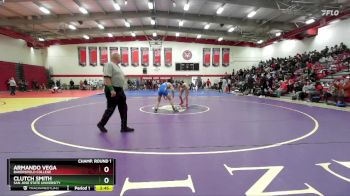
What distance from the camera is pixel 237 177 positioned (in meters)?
2.97

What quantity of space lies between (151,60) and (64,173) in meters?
33.2

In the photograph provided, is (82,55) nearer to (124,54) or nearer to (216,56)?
(124,54)

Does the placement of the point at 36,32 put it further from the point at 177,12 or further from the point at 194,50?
the point at 194,50

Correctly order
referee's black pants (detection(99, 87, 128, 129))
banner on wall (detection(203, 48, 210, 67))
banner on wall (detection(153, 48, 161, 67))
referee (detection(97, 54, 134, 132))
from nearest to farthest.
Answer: referee (detection(97, 54, 134, 132))
referee's black pants (detection(99, 87, 128, 129))
banner on wall (detection(153, 48, 161, 67))
banner on wall (detection(203, 48, 210, 67))

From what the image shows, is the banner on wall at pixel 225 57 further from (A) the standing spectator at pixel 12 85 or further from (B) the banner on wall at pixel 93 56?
(A) the standing spectator at pixel 12 85

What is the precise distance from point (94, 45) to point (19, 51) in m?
9.28

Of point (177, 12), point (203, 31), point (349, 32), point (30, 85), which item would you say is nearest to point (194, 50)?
point (203, 31)

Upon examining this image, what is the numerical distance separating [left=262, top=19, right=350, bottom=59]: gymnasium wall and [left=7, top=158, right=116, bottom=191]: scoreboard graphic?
23138 millimetres

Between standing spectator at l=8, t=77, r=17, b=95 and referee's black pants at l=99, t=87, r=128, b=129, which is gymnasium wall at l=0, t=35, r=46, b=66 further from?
referee's black pants at l=99, t=87, r=128, b=129

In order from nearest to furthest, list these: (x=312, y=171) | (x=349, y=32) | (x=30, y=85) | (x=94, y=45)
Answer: (x=312, y=171) → (x=349, y=32) → (x=30, y=85) → (x=94, y=45)

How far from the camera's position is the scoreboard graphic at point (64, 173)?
6.04 feet

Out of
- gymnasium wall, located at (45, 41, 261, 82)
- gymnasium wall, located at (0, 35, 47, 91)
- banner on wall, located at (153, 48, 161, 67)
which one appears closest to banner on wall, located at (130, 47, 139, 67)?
gymnasium wall, located at (45, 41, 261, 82)

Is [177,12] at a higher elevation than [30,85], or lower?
higher

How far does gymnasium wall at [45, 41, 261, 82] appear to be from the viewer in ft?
111
